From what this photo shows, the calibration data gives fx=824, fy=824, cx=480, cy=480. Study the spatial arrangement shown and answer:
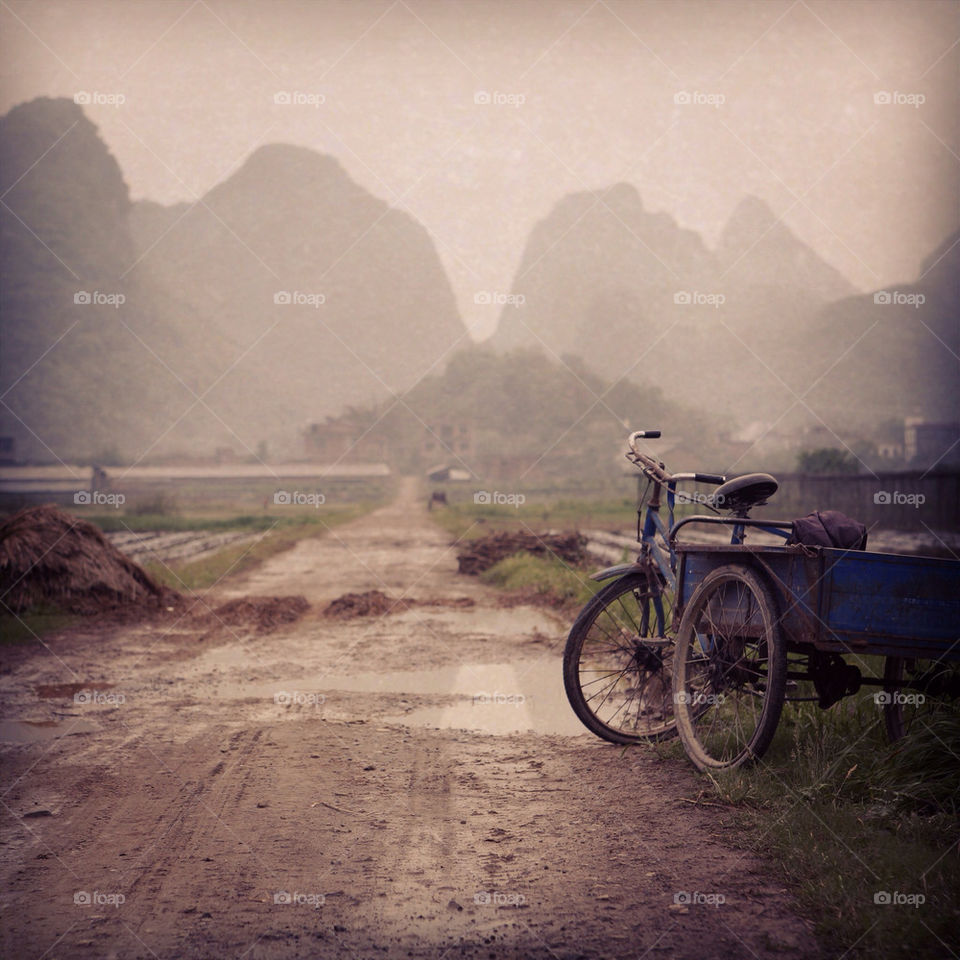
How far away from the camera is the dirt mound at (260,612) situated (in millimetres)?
10078

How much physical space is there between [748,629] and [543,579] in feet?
29.2


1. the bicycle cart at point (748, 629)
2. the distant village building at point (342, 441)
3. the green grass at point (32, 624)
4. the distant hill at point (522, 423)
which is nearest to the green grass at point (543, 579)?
the bicycle cart at point (748, 629)

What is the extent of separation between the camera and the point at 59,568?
1045 centimetres

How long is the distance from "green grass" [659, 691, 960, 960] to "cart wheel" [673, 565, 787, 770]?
200 mm

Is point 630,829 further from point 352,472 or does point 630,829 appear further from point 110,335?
point 110,335

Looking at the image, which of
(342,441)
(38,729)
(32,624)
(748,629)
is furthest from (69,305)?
(748,629)

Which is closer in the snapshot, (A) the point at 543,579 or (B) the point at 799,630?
(B) the point at 799,630

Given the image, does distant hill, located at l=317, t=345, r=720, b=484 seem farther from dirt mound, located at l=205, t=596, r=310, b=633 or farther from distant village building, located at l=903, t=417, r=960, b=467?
dirt mound, located at l=205, t=596, r=310, b=633

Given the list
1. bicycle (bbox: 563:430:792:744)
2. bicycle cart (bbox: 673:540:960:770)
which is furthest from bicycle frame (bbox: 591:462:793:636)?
bicycle cart (bbox: 673:540:960:770)

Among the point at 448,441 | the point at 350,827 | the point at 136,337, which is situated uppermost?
the point at 136,337

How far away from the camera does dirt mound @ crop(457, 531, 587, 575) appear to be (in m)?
15.2

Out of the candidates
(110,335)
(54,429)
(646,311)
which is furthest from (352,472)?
(646,311)

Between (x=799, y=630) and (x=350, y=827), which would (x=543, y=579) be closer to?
(x=799, y=630)

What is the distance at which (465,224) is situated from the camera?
460 feet
